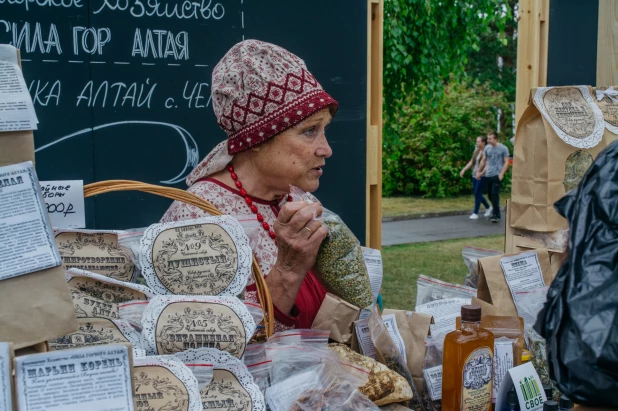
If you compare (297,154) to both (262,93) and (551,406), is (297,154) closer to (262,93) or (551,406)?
(262,93)

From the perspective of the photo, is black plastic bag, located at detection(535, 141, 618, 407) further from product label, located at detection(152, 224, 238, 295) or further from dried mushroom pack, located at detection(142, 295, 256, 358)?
product label, located at detection(152, 224, 238, 295)

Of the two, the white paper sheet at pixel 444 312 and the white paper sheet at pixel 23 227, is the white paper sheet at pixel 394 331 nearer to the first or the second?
the white paper sheet at pixel 444 312

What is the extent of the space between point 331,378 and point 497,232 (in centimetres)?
935

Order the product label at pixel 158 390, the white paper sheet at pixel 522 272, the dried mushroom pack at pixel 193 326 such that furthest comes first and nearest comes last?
the white paper sheet at pixel 522 272 → the dried mushroom pack at pixel 193 326 → the product label at pixel 158 390

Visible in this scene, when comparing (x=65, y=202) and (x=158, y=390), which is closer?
(x=158, y=390)

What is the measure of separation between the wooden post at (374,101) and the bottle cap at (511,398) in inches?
80.3

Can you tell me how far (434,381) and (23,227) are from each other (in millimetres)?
1019

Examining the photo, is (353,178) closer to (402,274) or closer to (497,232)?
(402,274)

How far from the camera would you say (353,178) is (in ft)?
11.3

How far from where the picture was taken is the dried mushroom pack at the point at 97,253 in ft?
4.49

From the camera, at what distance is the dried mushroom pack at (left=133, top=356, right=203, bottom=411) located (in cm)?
109

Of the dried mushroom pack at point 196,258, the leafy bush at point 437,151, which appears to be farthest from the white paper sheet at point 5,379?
the leafy bush at point 437,151

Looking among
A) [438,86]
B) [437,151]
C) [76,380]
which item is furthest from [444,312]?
[437,151]

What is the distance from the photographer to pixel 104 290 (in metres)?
1.32
